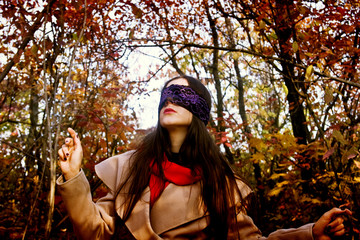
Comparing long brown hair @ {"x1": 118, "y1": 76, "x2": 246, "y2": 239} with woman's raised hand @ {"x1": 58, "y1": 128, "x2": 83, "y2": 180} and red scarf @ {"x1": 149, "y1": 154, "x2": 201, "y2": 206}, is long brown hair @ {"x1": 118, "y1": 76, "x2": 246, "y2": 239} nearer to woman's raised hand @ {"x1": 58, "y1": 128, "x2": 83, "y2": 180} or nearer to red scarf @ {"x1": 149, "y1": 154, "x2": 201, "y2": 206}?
red scarf @ {"x1": 149, "y1": 154, "x2": 201, "y2": 206}

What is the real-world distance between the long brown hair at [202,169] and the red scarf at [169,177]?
0.15 ft

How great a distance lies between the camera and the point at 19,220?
14.7 ft

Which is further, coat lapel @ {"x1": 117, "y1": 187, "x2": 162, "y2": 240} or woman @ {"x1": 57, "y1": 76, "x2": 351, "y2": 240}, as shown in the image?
coat lapel @ {"x1": 117, "y1": 187, "x2": 162, "y2": 240}

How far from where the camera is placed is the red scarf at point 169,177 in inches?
79.6

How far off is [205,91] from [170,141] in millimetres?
548

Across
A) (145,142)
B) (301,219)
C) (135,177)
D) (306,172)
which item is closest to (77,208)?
(135,177)

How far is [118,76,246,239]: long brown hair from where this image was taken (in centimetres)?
200

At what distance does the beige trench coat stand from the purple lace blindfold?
1.90ft

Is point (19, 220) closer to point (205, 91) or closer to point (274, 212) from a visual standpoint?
point (205, 91)

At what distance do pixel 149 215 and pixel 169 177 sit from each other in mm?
300

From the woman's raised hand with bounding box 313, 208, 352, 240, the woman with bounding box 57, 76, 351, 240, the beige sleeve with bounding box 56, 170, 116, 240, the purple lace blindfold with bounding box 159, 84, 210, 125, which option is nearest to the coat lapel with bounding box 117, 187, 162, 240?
the woman with bounding box 57, 76, 351, 240

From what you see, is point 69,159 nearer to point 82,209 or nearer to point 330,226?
point 82,209

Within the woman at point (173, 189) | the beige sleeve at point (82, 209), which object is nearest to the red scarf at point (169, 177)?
the woman at point (173, 189)

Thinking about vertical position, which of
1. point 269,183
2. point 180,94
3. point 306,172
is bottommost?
point 269,183
